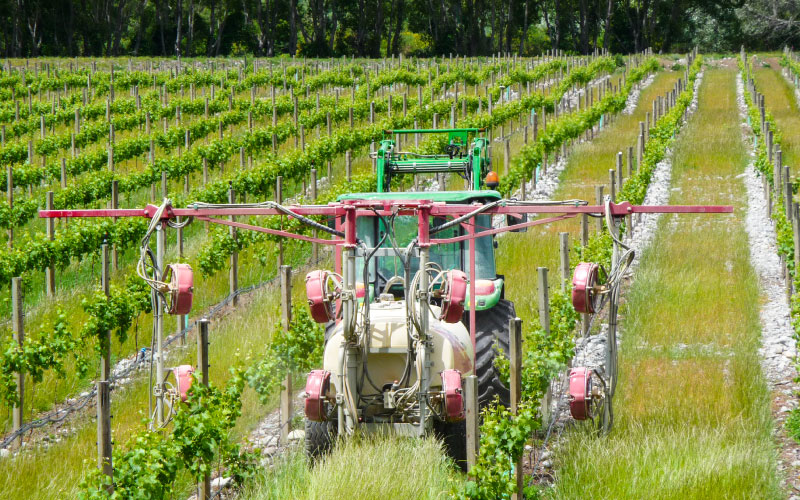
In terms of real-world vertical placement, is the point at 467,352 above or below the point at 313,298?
below

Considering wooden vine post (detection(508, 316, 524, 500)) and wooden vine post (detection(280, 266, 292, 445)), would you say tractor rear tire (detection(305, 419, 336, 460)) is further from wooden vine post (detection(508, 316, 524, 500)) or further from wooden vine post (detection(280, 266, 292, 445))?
wooden vine post (detection(508, 316, 524, 500))

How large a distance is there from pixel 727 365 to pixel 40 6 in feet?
211

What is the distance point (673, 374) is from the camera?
1153 cm

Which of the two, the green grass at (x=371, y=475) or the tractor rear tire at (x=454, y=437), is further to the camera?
the tractor rear tire at (x=454, y=437)

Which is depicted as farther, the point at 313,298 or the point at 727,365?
the point at 727,365

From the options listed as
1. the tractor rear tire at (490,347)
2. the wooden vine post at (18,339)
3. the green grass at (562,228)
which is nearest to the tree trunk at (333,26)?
the green grass at (562,228)

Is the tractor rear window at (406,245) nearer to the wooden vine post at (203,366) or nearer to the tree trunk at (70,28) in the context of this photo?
the wooden vine post at (203,366)

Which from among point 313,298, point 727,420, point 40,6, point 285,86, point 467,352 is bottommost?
point 727,420

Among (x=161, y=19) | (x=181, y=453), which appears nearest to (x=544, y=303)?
(x=181, y=453)

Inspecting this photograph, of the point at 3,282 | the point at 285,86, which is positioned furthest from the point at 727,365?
the point at 285,86

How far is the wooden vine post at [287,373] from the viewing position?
9.69m

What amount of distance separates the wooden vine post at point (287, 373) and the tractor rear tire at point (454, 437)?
1721 millimetres

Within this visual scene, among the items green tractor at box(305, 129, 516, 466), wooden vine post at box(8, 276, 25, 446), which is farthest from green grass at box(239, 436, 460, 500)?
wooden vine post at box(8, 276, 25, 446)

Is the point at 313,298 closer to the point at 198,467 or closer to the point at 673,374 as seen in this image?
the point at 198,467
